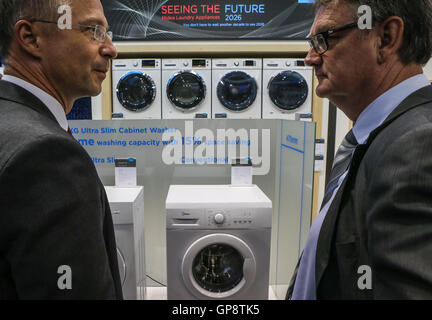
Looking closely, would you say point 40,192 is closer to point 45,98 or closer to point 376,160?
point 45,98

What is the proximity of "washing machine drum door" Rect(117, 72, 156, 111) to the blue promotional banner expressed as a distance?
1.52ft

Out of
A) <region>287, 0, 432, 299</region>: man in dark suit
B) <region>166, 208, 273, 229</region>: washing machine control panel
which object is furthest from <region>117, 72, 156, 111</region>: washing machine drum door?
<region>287, 0, 432, 299</region>: man in dark suit

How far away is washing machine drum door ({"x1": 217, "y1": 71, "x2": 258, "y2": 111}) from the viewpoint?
3009 millimetres

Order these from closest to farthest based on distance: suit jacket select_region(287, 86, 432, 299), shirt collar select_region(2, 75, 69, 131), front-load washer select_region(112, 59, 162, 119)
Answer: suit jacket select_region(287, 86, 432, 299) → shirt collar select_region(2, 75, 69, 131) → front-load washer select_region(112, 59, 162, 119)

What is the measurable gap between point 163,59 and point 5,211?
266cm

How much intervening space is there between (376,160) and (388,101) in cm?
23

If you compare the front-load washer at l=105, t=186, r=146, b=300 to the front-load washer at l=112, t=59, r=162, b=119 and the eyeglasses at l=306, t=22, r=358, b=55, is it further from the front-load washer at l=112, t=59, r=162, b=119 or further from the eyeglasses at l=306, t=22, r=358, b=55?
the eyeglasses at l=306, t=22, r=358, b=55

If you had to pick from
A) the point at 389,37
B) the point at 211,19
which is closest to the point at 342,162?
the point at 389,37

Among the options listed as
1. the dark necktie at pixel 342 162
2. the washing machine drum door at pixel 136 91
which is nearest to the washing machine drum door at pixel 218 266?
the dark necktie at pixel 342 162

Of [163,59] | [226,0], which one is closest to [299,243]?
[163,59]

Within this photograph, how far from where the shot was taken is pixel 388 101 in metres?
0.76

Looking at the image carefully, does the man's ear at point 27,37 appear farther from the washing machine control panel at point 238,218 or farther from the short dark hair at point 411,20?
the washing machine control panel at point 238,218

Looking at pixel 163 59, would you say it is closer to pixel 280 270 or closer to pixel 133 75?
pixel 133 75

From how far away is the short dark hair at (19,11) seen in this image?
80cm
